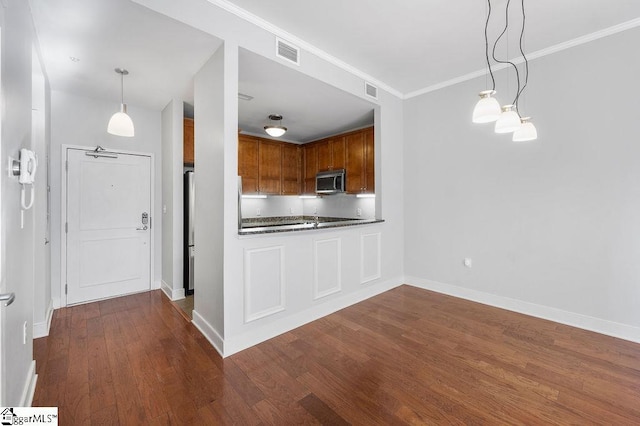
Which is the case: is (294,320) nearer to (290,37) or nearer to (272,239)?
(272,239)

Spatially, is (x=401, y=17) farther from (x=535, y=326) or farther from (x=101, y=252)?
(x=101, y=252)

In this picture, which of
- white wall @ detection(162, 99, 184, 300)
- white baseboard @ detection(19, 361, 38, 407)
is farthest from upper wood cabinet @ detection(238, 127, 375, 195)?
white baseboard @ detection(19, 361, 38, 407)

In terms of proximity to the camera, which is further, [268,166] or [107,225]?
[268,166]

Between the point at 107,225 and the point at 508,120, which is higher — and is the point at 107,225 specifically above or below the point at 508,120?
below

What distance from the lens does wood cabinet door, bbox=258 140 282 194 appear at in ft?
17.7

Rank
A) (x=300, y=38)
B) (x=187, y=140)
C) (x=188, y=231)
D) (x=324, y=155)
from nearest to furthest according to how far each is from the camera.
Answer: (x=300, y=38) < (x=188, y=231) < (x=187, y=140) < (x=324, y=155)

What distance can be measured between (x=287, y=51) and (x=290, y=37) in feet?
0.51

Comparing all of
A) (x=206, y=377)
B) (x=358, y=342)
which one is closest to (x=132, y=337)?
(x=206, y=377)

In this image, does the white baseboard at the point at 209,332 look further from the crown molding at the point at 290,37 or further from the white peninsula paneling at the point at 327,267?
the crown molding at the point at 290,37

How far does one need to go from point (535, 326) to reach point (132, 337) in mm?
4296

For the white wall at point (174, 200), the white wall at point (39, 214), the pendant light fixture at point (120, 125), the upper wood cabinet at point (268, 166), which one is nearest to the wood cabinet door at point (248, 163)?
the upper wood cabinet at point (268, 166)

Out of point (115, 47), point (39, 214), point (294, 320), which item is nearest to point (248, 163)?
point (115, 47)

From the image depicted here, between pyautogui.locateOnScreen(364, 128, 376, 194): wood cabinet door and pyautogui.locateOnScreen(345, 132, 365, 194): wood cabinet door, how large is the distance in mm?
68

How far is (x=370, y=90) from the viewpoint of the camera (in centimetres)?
395
